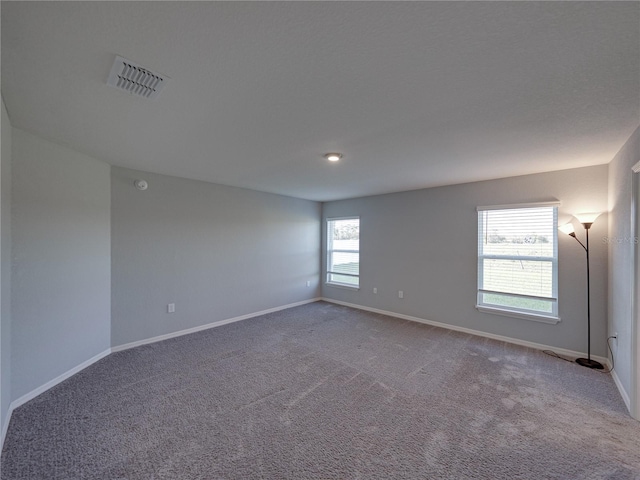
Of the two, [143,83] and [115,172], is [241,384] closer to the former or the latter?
[143,83]

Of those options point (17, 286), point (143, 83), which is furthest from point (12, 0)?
point (17, 286)

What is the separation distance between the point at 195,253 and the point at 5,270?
215 cm

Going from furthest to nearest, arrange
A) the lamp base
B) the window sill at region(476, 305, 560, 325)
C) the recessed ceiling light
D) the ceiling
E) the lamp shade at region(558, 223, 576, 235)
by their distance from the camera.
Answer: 1. the window sill at region(476, 305, 560, 325)
2. the lamp shade at region(558, 223, 576, 235)
3. the lamp base
4. the recessed ceiling light
5. the ceiling

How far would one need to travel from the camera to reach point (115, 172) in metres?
3.33

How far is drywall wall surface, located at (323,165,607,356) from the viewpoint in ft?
10.4

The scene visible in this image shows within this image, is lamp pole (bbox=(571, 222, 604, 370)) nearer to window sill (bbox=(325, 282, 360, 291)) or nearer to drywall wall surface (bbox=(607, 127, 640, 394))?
drywall wall surface (bbox=(607, 127, 640, 394))

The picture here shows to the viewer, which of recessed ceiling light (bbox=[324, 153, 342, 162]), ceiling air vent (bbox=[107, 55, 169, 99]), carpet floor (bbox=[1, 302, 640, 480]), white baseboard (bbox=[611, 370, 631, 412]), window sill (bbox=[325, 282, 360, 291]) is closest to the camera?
ceiling air vent (bbox=[107, 55, 169, 99])

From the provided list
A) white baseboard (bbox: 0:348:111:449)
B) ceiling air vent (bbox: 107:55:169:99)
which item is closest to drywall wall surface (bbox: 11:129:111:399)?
white baseboard (bbox: 0:348:111:449)

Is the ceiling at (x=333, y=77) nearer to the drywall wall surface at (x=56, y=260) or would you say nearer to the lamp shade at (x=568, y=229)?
the drywall wall surface at (x=56, y=260)

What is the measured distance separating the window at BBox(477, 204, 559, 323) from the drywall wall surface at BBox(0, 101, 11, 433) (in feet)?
17.1

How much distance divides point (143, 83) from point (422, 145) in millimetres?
2301

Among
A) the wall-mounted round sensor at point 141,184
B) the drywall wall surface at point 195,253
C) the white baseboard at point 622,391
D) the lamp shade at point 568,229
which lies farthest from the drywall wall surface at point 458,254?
the wall-mounted round sensor at point 141,184

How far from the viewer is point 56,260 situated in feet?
8.50

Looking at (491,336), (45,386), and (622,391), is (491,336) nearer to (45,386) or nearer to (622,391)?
(622,391)
